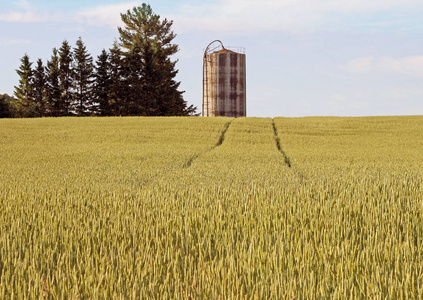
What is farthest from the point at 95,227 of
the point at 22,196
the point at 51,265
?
the point at 22,196

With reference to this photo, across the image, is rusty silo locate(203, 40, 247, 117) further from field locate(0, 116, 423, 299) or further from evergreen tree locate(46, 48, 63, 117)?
field locate(0, 116, 423, 299)

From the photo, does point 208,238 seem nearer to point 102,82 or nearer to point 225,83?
point 225,83

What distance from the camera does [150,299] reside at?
226 centimetres

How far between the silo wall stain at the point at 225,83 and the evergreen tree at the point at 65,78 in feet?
51.1

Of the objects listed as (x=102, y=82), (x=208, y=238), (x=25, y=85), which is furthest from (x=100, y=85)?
(x=208, y=238)

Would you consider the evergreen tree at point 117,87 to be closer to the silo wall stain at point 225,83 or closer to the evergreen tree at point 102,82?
the evergreen tree at point 102,82

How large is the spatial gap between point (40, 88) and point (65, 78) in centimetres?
390

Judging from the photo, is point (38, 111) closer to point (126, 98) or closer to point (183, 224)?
point (126, 98)

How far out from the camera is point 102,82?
4391 cm

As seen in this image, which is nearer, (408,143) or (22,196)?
(22,196)

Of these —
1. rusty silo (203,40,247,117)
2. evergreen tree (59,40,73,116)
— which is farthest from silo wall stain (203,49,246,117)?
evergreen tree (59,40,73,116)

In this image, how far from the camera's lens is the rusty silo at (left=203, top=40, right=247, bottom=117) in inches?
1511

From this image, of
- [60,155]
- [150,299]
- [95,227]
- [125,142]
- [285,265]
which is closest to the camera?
[150,299]

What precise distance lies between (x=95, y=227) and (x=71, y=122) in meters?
26.2
